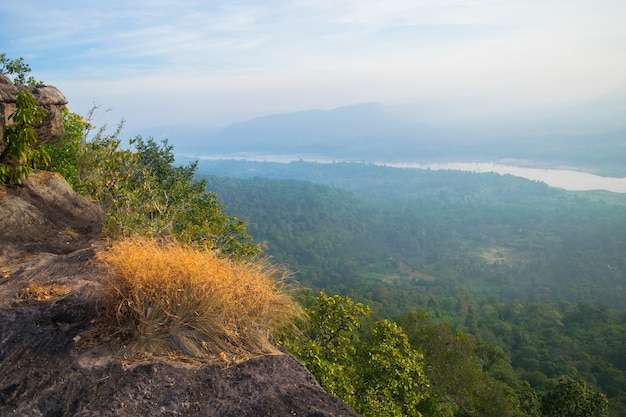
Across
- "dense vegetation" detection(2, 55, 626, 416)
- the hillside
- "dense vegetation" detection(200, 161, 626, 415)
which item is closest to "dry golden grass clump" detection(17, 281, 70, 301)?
"dense vegetation" detection(2, 55, 626, 416)

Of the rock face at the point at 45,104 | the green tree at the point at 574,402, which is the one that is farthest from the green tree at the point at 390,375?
the green tree at the point at 574,402

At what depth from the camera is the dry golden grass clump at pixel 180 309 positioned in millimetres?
3305

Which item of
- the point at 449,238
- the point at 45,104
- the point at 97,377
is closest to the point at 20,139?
the point at 45,104

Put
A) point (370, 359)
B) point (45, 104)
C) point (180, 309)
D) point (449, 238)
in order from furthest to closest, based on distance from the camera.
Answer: point (449, 238) → point (370, 359) → point (45, 104) → point (180, 309)

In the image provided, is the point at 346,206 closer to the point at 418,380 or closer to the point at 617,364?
the point at 617,364

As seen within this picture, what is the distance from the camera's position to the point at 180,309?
3.41 metres

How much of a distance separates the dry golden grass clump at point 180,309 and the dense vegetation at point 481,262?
29.7 feet

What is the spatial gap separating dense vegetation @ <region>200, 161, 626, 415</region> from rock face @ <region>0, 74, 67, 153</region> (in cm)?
658

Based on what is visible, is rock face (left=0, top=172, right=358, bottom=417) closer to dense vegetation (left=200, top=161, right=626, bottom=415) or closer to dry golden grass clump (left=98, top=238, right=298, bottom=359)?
dry golden grass clump (left=98, top=238, right=298, bottom=359)

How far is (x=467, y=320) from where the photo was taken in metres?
43.5

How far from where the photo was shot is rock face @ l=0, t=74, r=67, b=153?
6422 millimetres

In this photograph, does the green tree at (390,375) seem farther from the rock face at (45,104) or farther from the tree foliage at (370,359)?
the rock face at (45,104)

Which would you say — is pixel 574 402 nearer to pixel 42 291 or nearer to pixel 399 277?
pixel 42 291

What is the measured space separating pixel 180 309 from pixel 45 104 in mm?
5732
